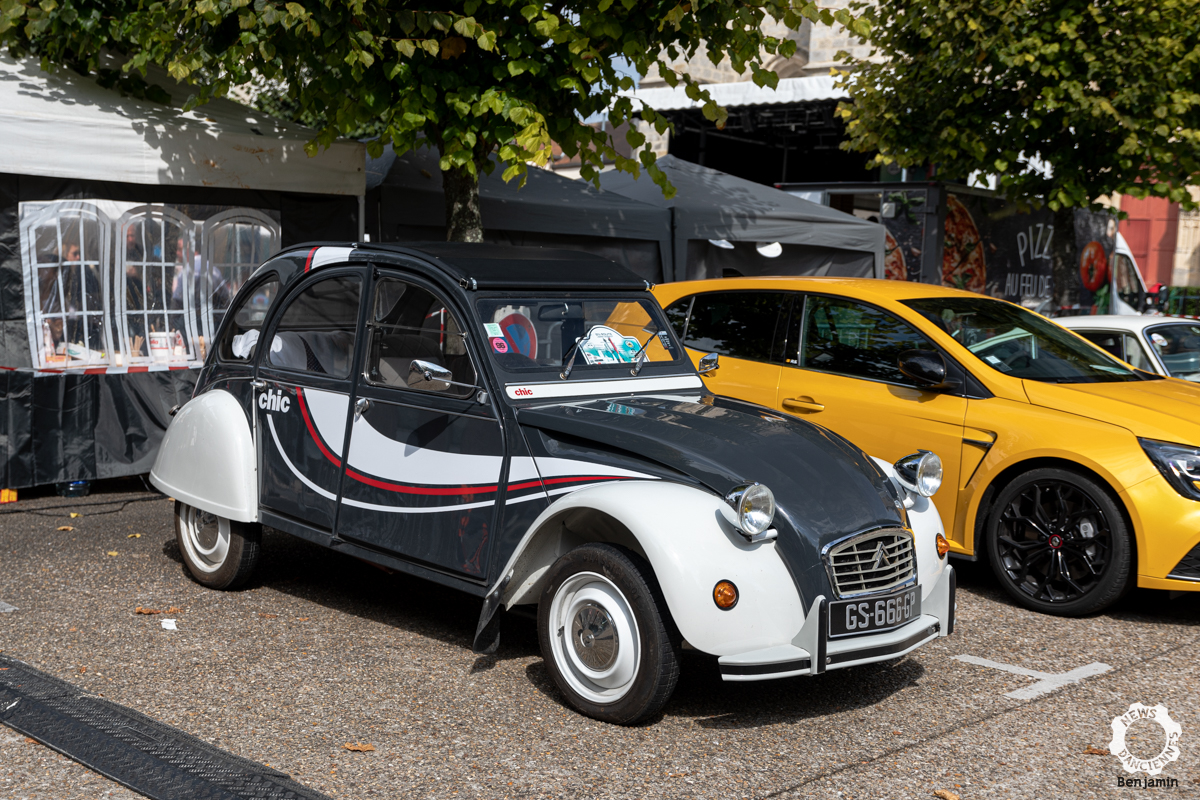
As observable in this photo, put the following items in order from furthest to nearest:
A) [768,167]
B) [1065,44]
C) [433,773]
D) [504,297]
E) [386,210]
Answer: [768,167]
[1065,44]
[386,210]
[504,297]
[433,773]

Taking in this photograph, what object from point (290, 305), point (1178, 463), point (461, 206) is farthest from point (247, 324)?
point (1178, 463)

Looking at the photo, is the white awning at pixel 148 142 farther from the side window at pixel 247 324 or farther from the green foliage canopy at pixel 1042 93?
the green foliage canopy at pixel 1042 93

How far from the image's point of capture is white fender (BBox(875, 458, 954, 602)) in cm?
443

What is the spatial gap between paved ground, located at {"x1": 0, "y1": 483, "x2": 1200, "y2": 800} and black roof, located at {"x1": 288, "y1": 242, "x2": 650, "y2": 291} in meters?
1.65

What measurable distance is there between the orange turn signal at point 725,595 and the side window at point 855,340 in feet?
9.25

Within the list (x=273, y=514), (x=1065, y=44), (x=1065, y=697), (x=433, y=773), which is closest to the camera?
(x=433, y=773)

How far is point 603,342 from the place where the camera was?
5141 mm

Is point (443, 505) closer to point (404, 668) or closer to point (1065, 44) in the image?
point (404, 668)

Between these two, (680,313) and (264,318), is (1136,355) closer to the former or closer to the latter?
(680,313)

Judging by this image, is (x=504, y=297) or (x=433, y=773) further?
(x=504, y=297)

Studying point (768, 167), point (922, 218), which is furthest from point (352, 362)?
point (768, 167)

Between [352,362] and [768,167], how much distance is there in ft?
78.1

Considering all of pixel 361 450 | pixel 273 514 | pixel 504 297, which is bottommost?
pixel 273 514

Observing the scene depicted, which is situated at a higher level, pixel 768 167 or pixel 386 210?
pixel 768 167
